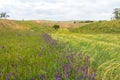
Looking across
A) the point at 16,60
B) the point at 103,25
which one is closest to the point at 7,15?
the point at 103,25

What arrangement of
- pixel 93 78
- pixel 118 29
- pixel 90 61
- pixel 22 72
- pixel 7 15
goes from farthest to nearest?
pixel 7 15
pixel 118 29
pixel 90 61
pixel 22 72
pixel 93 78

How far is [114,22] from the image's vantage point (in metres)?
52.3

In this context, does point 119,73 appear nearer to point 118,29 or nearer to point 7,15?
point 118,29

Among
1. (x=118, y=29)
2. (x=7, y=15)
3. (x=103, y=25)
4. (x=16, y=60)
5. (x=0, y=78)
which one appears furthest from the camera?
(x=7, y=15)

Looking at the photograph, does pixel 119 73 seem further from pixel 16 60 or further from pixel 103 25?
pixel 103 25

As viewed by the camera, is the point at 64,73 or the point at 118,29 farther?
the point at 118,29

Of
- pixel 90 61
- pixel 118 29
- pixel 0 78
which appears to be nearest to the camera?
pixel 0 78

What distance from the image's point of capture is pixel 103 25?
50938mm

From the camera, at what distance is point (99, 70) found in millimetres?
4941

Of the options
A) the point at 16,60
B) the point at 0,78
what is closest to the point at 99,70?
the point at 0,78

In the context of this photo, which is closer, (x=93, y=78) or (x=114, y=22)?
(x=93, y=78)

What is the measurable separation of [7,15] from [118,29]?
45.9 metres

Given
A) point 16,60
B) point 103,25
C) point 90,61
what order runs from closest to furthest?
1. point 90,61
2. point 16,60
3. point 103,25

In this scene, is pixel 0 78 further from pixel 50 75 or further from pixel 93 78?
pixel 93 78
